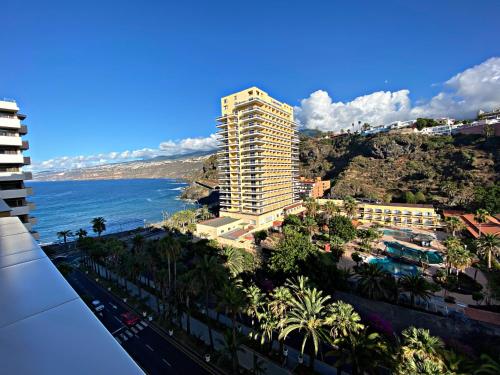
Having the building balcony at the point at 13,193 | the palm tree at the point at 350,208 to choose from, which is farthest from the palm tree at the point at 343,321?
the palm tree at the point at 350,208

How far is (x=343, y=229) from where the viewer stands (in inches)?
2377

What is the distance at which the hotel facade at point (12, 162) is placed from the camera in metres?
25.0

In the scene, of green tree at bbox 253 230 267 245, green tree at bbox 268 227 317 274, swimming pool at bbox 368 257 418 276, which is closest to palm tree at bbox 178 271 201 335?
green tree at bbox 268 227 317 274

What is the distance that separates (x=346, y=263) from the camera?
2032 inches

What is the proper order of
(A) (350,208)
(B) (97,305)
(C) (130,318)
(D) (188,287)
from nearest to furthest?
(D) (188,287), (C) (130,318), (B) (97,305), (A) (350,208)

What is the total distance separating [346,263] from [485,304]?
70.8ft

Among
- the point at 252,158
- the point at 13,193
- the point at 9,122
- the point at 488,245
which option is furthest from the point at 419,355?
the point at 252,158

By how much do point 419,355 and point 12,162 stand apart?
42.9 m

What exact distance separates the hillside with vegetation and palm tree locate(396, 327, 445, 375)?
79.5 m

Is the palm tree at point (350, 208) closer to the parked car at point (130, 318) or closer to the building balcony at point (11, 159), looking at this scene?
the parked car at point (130, 318)

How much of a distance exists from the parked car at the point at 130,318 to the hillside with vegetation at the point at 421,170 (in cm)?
9978

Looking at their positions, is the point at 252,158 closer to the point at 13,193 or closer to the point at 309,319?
the point at 309,319

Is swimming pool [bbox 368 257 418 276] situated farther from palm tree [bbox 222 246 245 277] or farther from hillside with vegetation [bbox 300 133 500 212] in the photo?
hillside with vegetation [bbox 300 133 500 212]

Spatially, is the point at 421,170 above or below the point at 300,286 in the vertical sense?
above
